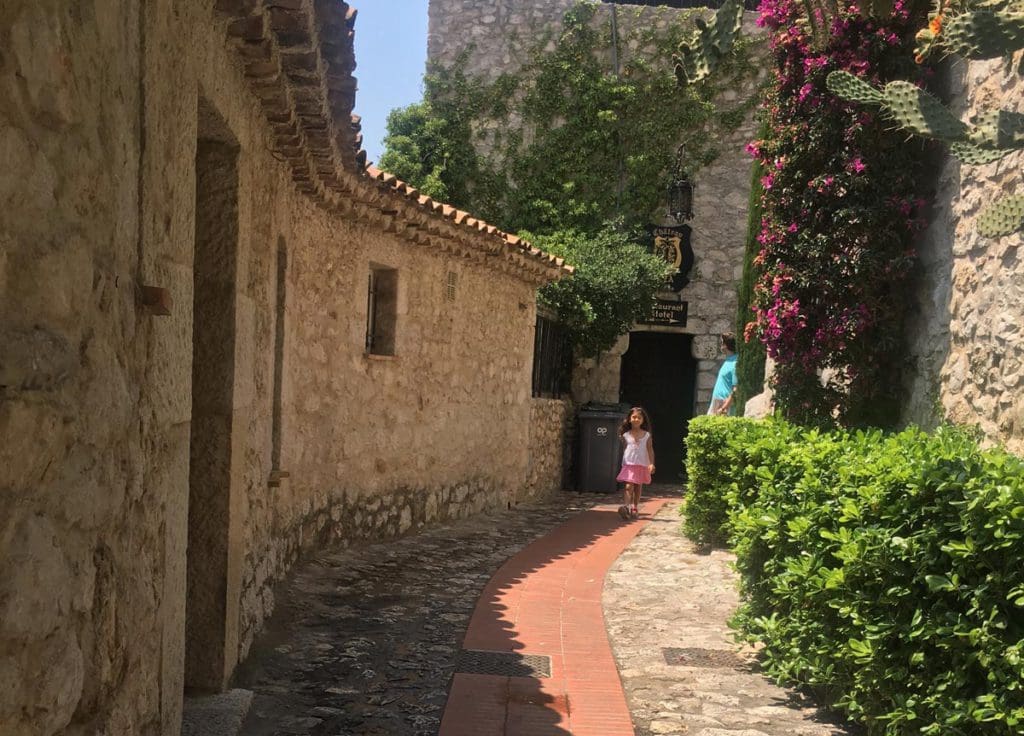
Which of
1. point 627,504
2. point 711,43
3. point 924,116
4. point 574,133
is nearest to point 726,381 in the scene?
point 627,504

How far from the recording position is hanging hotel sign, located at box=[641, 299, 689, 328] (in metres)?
16.5

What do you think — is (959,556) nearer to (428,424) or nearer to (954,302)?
(954,302)

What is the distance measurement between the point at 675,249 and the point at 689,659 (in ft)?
39.2

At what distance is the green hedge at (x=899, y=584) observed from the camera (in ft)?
10.4

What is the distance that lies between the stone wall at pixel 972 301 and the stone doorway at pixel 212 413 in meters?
4.74

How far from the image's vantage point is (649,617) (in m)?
6.20

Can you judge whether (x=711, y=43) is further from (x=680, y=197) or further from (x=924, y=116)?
(x=680, y=197)

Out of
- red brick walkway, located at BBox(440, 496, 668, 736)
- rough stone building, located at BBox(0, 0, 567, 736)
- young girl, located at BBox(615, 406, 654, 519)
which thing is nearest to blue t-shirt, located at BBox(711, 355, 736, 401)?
young girl, located at BBox(615, 406, 654, 519)

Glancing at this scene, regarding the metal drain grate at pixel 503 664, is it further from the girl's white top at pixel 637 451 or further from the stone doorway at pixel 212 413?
the girl's white top at pixel 637 451

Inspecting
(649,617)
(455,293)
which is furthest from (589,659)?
(455,293)

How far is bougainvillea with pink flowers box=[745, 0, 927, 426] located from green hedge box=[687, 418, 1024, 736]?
2.84 metres

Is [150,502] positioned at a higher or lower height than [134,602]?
higher

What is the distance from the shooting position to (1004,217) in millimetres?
5059

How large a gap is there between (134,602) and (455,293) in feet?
25.3
